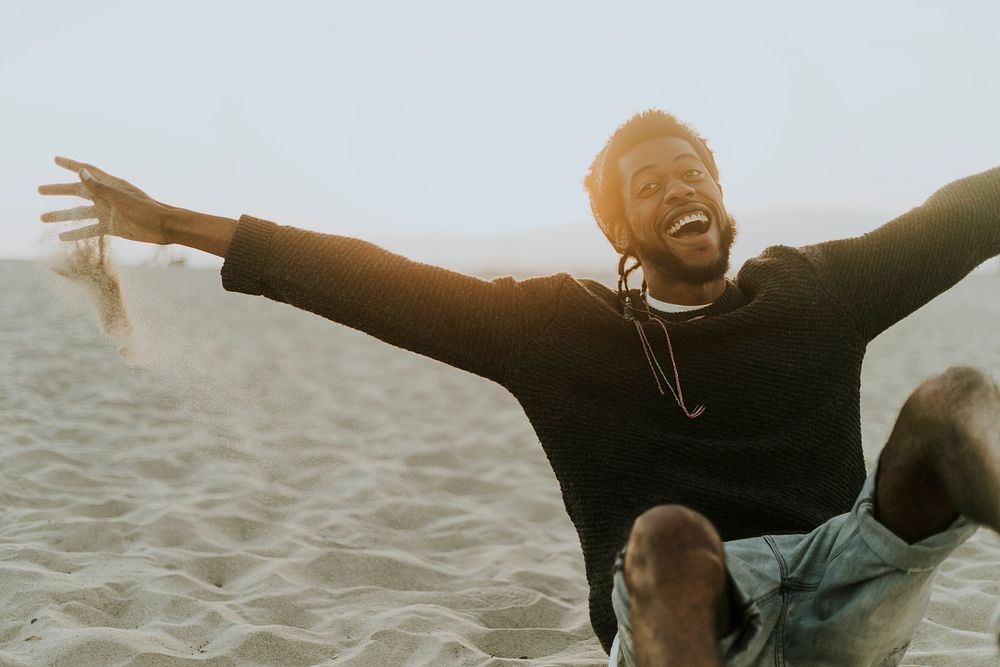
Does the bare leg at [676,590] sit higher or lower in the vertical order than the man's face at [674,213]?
lower

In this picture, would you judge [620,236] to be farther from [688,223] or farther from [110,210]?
[110,210]

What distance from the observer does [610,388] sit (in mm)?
2199

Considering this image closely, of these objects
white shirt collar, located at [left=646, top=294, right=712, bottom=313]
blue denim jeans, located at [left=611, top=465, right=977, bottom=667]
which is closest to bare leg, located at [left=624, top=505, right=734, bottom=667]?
blue denim jeans, located at [left=611, top=465, right=977, bottom=667]

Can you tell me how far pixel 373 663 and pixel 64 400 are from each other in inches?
175

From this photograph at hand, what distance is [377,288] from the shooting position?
2270 millimetres

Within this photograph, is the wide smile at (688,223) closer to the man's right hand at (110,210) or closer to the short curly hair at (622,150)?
the short curly hair at (622,150)

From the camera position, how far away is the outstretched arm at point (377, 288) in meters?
2.25

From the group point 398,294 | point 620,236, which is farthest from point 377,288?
point 620,236

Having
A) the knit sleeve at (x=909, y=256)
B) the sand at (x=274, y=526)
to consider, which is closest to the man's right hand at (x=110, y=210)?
the sand at (x=274, y=526)

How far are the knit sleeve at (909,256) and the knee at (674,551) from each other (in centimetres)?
109

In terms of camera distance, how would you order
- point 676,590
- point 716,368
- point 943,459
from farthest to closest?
point 716,368
point 943,459
point 676,590

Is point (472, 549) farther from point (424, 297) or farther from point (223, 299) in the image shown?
point (223, 299)

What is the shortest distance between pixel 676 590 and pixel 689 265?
51.1 inches

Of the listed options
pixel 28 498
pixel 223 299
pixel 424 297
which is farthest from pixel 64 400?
pixel 223 299
